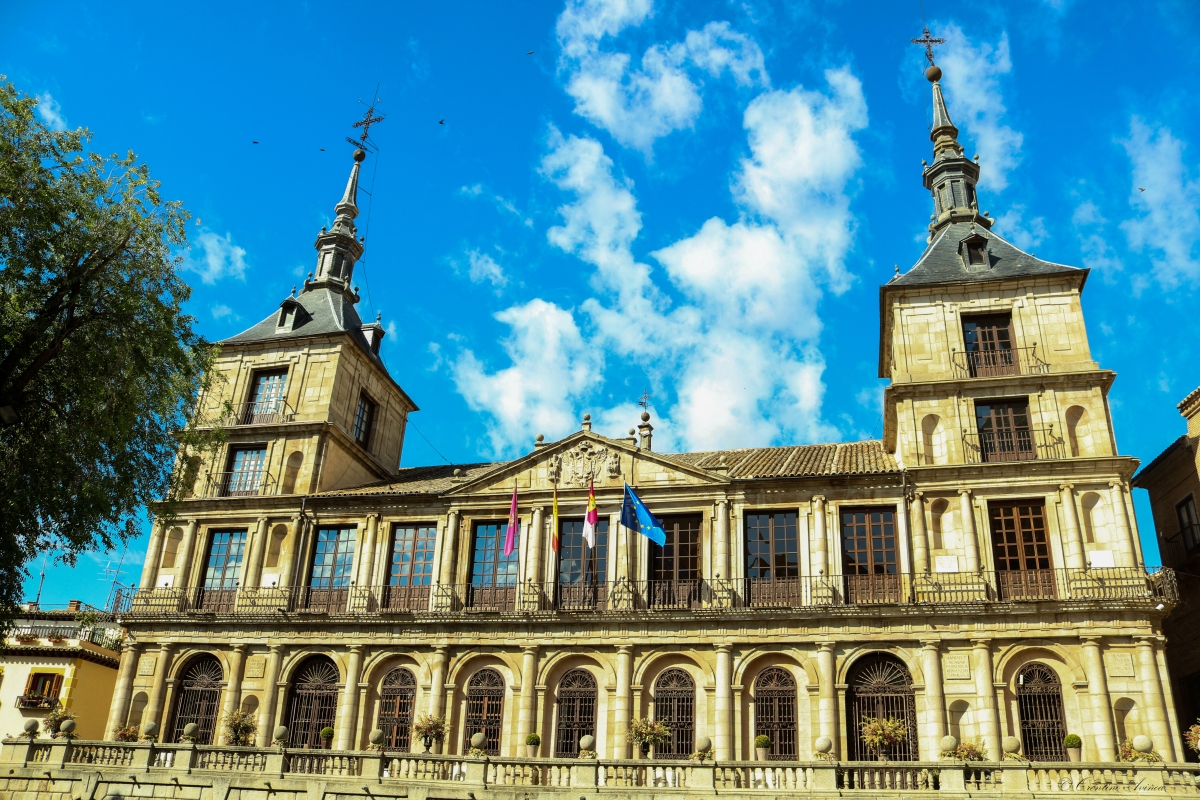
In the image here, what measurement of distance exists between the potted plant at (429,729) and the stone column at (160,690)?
854 cm

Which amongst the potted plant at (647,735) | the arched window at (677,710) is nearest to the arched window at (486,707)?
the potted plant at (647,735)

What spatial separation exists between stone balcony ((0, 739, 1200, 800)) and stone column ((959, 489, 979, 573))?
6.28 m

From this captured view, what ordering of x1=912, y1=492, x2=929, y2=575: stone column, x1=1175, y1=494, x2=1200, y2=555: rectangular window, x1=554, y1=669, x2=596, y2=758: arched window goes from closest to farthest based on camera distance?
x1=912, y1=492, x2=929, y2=575: stone column
x1=554, y1=669, x2=596, y2=758: arched window
x1=1175, y1=494, x2=1200, y2=555: rectangular window

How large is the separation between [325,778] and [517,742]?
5996mm

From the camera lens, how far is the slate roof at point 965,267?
2836cm

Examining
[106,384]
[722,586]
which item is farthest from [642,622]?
[106,384]

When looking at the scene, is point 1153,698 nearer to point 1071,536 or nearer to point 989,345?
point 1071,536

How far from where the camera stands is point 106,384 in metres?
20.5

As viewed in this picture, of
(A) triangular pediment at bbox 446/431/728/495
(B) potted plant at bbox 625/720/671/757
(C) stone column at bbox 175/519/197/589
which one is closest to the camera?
(B) potted plant at bbox 625/720/671/757

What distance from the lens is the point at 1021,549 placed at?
81.7 ft

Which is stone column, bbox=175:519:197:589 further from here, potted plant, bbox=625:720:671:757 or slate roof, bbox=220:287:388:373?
potted plant, bbox=625:720:671:757

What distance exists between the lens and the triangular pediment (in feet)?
92.7

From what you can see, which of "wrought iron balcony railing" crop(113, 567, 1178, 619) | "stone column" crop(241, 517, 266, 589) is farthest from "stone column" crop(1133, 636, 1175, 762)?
"stone column" crop(241, 517, 266, 589)

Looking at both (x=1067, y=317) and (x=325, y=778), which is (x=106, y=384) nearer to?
(x=325, y=778)
